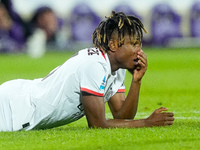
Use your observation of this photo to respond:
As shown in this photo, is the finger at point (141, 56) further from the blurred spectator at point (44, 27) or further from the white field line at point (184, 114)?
the blurred spectator at point (44, 27)

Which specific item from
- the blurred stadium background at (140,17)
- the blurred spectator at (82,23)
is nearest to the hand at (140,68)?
the blurred stadium background at (140,17)

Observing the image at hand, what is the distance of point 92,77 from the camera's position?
5.46 metres

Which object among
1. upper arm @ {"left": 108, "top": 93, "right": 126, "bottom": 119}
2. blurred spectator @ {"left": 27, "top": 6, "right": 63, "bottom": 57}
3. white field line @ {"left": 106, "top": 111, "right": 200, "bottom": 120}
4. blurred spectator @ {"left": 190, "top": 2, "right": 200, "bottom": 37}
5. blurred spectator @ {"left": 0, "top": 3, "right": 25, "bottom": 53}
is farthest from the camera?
blurred spectator @ {"left": 190, "top": 2, "right": 200, "bottom": 37}

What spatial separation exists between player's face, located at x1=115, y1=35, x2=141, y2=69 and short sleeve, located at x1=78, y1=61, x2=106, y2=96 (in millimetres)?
254

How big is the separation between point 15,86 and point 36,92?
30 cm

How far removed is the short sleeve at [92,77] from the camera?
213 inches

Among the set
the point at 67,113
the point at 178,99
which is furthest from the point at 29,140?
the point at 178,99

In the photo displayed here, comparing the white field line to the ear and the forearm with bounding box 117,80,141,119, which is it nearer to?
the forearm with bounding box 117,80,141,119

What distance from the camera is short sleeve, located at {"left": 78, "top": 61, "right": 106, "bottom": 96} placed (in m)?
5.42

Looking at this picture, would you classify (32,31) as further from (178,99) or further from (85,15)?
(178,99)

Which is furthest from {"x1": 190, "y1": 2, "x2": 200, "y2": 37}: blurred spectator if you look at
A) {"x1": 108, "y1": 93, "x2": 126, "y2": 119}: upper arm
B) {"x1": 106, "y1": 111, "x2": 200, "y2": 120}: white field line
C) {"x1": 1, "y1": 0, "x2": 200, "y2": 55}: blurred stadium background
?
Answer: {"x1": 108, "y1": 93, "x2": 126, "y2": 119}: upper arm

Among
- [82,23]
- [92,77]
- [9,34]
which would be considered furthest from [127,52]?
[82,23]

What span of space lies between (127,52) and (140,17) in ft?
81.5

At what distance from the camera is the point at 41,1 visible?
29.7m
